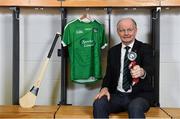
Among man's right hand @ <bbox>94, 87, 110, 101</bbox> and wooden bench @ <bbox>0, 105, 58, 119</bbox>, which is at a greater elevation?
man's right hand @ <bbox>94, 87, 110, 101</bbox>

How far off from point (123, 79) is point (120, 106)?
9.4 inches

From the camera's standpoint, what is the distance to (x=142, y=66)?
2410 millimetres

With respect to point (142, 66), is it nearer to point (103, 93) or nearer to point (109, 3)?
point (103, 93)

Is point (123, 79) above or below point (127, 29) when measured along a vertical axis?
below

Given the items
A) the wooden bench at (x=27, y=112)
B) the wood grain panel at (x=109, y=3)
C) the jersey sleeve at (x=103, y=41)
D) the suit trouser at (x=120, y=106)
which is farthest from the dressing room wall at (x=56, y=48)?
the suit trouser at (x=120, y=106)

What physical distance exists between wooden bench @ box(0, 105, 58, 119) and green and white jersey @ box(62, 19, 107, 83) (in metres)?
0.45

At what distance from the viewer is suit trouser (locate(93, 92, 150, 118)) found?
2.12 meters

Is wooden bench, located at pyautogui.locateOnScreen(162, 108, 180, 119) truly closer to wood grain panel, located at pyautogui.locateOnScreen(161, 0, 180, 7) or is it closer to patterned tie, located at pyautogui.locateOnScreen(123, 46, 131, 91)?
patterned tie, located at pyautogui.locateOnScreen(123, 46, 131, 91)

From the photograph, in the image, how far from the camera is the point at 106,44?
115 inches

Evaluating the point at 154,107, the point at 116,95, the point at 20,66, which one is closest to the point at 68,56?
the point at 20,66

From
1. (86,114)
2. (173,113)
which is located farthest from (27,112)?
(173,113)

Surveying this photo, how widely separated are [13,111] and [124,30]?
117 centimetres

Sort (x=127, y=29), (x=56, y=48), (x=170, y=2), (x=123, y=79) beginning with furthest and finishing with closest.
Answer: (x=56, y=48) → (x=170, y=2) → (x=123, y=79) → (x=127, y=29)

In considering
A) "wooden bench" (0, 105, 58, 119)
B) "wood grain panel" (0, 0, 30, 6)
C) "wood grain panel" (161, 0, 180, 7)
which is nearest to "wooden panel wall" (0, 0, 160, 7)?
"wood grain panel" (0, 0, 30, 6)
